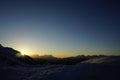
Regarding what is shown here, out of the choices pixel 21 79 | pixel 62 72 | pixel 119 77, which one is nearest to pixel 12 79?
pixel 21 79

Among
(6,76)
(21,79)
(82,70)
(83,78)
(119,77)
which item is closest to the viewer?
(119,77)

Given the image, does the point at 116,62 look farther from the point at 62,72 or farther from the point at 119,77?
the point at 62,72

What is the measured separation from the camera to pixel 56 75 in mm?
22391

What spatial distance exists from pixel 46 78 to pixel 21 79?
16.7 ft

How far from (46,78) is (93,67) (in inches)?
262

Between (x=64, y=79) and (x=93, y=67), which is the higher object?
(x=93, y=67)

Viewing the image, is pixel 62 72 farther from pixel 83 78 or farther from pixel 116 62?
pixel 116 62

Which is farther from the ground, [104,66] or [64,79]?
[104,66]

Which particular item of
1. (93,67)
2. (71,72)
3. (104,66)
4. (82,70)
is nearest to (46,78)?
(71,72)

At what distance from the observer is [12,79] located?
25891 mm

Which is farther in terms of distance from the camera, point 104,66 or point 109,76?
point 104,66

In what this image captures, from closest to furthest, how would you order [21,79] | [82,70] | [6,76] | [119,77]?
[119,77] < [82,70] < [21,79] < [6,76]

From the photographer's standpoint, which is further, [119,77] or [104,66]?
[104,66]

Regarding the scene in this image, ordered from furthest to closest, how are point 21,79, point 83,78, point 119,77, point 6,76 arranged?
1. point 6,76
2. point 21,79
3. point 83,78
4. point 119,77
